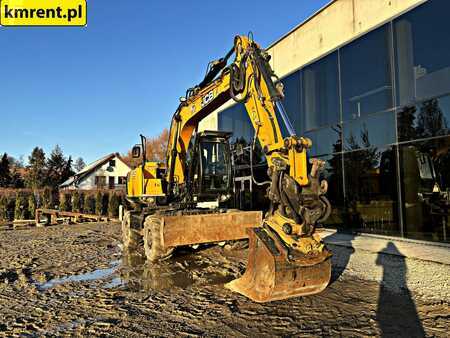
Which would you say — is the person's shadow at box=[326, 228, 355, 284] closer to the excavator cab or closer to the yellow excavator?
the yellow excavator

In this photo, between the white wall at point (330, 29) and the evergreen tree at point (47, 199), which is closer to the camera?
the white wall at point (330, 29)

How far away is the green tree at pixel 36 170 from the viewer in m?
42.1

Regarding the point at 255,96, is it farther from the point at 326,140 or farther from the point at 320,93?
the point at 320,93

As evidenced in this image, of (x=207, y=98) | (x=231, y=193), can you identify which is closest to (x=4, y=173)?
(x=231, y=193)

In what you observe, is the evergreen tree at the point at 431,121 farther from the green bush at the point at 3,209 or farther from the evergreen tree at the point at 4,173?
the evergreen tree at the point at 4,173

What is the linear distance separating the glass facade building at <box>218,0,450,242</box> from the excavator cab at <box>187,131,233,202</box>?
16.1ft

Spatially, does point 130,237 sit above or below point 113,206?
below

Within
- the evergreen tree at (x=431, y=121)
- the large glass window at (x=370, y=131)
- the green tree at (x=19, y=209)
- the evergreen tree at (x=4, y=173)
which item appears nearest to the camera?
the evergreen tree at (x=431, y=121)

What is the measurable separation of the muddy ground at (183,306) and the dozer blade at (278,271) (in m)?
0.16

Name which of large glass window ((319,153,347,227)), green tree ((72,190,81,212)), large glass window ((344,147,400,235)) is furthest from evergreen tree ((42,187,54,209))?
large glass window ((344,147,400,235))

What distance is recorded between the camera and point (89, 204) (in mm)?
23328

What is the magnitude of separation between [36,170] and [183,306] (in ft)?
143

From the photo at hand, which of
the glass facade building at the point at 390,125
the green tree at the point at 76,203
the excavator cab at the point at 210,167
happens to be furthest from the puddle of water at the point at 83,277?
the green tree at the point at 76,203

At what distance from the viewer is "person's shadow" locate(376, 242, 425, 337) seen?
3.92 metres
